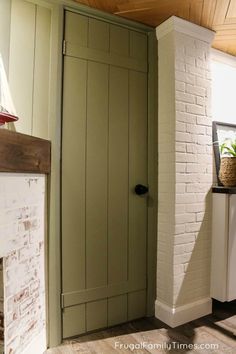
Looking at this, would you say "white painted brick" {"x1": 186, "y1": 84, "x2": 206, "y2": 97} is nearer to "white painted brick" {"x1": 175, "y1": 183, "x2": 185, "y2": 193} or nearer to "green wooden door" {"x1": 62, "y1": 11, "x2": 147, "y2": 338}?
"green wooden door" {"x1": 62, "y1": 11, "x2": 147, "y2": 338}

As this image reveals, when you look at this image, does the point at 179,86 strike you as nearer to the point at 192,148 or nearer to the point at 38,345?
the point at 192,148

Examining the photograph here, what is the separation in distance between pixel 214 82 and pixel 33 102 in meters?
1.63

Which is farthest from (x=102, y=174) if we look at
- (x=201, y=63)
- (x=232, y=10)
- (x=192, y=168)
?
(x=232, y=10)

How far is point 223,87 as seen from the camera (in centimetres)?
240

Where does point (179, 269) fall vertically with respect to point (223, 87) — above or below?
below

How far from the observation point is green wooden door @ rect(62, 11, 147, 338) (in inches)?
67.8

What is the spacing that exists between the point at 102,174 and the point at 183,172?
0.61 m

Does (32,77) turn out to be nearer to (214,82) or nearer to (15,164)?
(15,164)

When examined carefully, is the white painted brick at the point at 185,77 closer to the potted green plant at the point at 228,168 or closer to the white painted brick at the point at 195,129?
the white painted brick at the point at 195,129

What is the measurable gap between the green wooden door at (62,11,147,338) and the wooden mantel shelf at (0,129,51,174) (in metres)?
0.15

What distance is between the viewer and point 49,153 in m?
1.63

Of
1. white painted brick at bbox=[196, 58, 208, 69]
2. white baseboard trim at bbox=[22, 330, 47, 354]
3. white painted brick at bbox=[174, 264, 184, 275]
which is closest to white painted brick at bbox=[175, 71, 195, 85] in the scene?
white painted brick at bbox=[196, 58, 208, 69]

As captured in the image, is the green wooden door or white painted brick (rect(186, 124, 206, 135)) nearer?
the green wooden door

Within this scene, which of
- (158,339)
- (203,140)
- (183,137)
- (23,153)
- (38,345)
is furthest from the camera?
(203,140)
